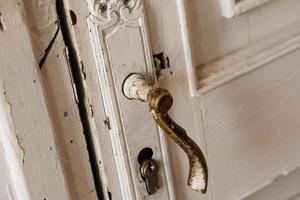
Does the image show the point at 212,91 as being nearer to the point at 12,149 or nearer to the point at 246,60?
the point at 246,60

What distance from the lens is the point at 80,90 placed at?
664 mm

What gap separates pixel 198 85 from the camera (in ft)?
2.47

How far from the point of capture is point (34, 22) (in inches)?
23.7

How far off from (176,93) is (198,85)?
0.04 meters

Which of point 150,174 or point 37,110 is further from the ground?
point 37,110

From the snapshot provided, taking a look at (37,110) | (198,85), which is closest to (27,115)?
(37,110)

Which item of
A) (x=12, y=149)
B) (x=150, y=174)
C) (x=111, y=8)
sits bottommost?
(x=150, y=174)

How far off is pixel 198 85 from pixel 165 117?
0.11 metres

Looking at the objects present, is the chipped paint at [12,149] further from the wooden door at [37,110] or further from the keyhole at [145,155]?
the keyhole at [145,155]

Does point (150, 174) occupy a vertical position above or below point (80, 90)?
below

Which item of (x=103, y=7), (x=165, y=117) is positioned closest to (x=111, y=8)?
(x=103, y=7)

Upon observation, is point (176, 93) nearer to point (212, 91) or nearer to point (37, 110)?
point (212, 91)

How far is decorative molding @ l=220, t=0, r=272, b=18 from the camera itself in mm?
741

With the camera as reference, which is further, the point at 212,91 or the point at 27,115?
the point at 212,91
